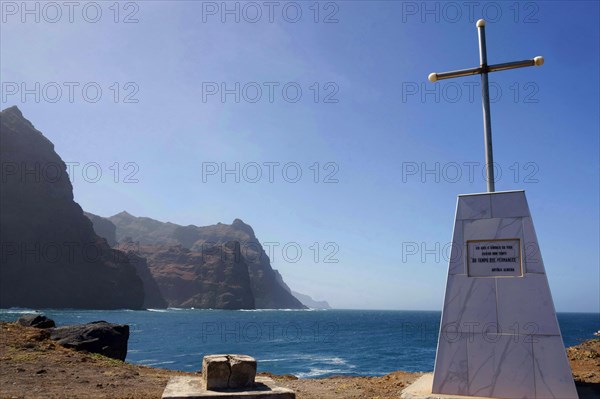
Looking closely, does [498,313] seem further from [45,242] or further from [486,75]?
[45,242]

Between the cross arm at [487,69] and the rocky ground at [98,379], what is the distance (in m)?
7.71

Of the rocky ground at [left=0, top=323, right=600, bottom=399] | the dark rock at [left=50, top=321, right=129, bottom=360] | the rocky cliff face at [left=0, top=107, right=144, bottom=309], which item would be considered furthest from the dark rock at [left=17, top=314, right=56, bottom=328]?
the rocky cliff face at [left=0, top=107, right=144, bottom=309]

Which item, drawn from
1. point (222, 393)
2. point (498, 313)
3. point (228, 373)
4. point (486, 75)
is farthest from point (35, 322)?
point (486, 75)

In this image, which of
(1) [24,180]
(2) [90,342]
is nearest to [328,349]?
(2) [90,342]

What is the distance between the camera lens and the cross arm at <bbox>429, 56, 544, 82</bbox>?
10.2 metres

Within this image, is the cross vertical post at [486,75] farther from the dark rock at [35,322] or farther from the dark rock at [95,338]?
the dark rock at [35,322]

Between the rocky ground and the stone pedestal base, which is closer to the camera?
the stone pedestal base

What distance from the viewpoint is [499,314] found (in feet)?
29.5

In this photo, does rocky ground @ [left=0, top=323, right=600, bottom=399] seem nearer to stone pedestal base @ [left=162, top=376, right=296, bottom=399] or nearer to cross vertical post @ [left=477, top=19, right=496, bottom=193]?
stone pedestal base @ [left=162, top=376, right=296, bottom=399]

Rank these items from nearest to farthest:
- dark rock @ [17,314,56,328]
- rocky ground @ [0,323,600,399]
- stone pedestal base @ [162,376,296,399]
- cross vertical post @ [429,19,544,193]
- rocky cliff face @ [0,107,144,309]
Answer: stone pedestal base @ [162,376,296,399], cross vertical post @ [429,19,544,193], rocky ground @ [0,323,600,399], dark rock @ [17,314,56,328], rocky cliff face @ [0,107,144,309]

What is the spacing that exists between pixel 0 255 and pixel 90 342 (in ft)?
455

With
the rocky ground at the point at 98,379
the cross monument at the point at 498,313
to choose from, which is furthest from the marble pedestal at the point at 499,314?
the rocky ground at the point at 98,379

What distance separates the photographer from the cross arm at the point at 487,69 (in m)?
10.2

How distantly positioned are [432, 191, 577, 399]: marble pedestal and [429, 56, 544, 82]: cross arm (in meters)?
3.24
